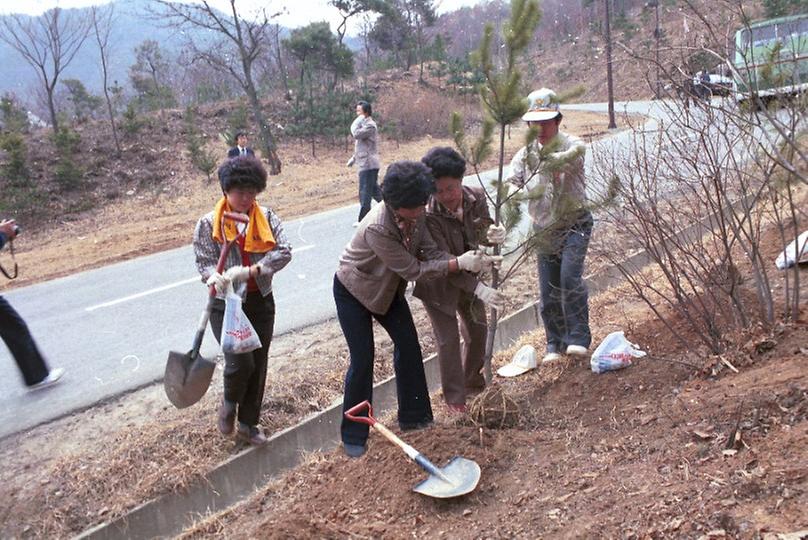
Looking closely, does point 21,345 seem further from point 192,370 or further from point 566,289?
point 566,289

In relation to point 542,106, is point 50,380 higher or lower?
lower

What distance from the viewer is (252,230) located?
3.53m

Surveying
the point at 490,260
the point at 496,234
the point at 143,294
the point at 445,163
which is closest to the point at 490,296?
the point at 490,260

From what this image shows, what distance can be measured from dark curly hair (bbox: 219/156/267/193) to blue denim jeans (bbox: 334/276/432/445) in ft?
2.16

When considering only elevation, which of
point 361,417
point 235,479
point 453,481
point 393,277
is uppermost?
point 393,277

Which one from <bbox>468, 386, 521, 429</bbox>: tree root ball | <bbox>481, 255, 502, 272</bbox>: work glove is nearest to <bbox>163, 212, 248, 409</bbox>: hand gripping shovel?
<bbox>481, 255, 502, 272</bbox>: work glove

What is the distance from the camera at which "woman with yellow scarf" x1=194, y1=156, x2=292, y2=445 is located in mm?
3461

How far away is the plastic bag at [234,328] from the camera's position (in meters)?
3.36

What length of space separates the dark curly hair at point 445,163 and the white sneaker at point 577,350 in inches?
57.0

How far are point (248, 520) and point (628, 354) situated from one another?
2.20 metres

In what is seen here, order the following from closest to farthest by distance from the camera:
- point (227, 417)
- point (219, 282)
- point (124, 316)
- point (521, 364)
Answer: point (219, 282), point (227, 417), point (521, 364), point (124, 316)

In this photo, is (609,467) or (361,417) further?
(361,417)

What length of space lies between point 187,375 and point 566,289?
7.04ft

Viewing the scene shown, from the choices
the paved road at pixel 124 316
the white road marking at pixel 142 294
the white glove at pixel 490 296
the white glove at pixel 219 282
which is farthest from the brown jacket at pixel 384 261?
the white road marking at pixel 142 294
